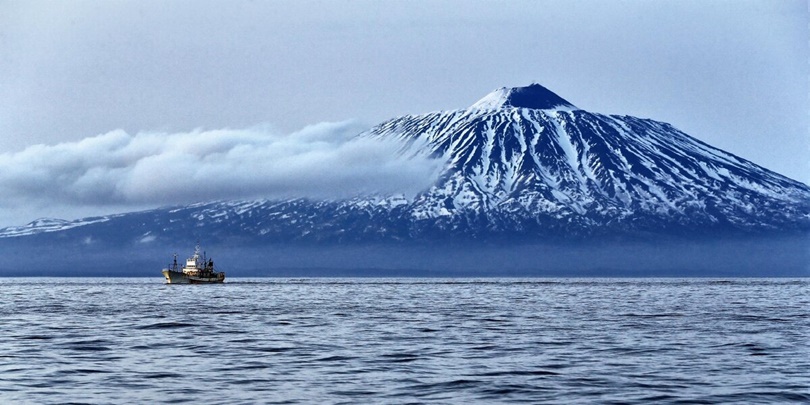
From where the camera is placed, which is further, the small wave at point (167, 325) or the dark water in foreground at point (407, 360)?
the small wave at point (167, 325)

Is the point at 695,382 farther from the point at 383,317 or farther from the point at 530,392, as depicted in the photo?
the point at 383,317

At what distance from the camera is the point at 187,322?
88.4m

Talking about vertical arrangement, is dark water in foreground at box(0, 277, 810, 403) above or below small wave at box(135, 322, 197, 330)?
below

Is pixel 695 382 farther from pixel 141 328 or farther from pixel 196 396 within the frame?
pixel 141 328

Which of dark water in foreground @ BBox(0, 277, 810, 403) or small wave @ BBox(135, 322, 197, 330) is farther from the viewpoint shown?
small wave @ BBox(135, 322, 197, 330)

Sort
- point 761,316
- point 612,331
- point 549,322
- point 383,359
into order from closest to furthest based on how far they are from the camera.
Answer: point 383,359, point 612,331, point 549,322, point 761,316

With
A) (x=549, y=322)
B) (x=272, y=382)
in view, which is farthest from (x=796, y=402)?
(x=549, y=322)

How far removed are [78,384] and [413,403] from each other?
13.1 meters

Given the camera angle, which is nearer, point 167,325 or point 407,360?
point 407,360

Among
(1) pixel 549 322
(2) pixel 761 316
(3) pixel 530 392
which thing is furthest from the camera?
(2) pixel 761 316

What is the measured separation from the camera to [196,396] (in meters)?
42.0

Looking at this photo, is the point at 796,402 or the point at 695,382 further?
the point at 695,382

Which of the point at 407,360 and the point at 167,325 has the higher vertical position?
the point at 167,325

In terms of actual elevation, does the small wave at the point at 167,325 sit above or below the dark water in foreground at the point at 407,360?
above
